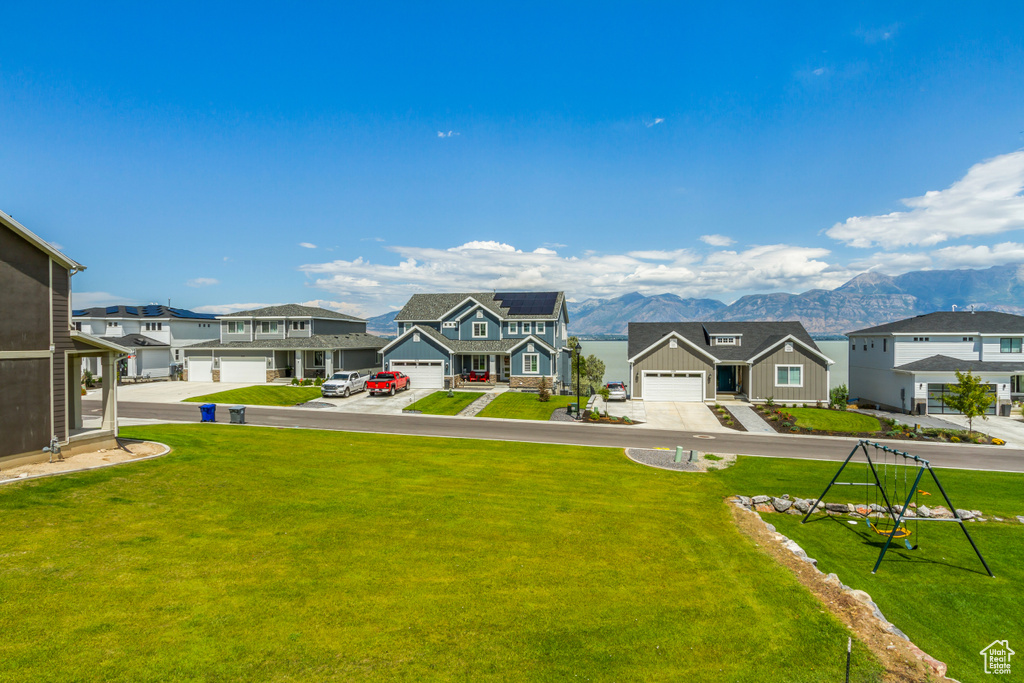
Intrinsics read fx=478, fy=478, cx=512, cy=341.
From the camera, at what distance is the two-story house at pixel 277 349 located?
47812mm

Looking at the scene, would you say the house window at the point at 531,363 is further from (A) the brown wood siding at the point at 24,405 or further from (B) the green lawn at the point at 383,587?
(A) the brown wood siding at the point at 24,405

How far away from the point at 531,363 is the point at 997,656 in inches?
1421

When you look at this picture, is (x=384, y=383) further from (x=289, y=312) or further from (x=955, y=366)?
(x=955, y=366)

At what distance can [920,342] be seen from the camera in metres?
38.1

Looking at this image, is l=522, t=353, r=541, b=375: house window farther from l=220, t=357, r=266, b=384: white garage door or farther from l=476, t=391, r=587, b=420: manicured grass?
l=220, t=357, r=266, b=384: white garage door

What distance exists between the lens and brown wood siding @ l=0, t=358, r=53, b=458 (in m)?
14.4

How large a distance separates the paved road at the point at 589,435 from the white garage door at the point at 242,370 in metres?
13.6

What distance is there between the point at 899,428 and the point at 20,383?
41.6m

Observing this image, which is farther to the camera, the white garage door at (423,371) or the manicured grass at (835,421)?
the white garage door at (423,371)

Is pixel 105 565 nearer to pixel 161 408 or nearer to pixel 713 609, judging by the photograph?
pixel 713 609

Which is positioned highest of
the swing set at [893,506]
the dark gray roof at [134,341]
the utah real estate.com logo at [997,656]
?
the dark gray roof at [134,341]

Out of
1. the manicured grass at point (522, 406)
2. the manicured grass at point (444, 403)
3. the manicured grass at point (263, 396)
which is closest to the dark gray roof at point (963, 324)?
the manicured grass at point (522, 406)

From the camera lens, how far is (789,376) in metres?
39.6

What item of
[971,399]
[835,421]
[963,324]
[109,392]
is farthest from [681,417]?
[109,392]
